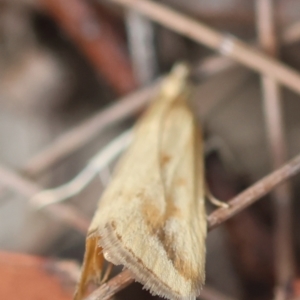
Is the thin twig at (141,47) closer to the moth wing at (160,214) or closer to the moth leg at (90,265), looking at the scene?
the moth wing at (160,214)

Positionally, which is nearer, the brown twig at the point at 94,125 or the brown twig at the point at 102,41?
the brown twig at the point at 94,125

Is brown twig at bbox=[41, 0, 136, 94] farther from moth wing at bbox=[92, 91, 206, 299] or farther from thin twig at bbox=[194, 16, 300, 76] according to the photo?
moth wing at bbox=[92, 91, 206, 299]

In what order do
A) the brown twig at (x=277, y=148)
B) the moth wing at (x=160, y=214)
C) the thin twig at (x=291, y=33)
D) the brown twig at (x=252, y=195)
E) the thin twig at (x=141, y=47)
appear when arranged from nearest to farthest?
the moth wing at (x=160, y=214)
the brown twig at (x=252, y=195)
the brown twig at (x=277, y=148)
the thin twig at (x=291, y=33)
the thin twig at (x=141, y=47)

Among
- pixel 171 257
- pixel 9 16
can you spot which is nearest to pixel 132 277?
pixel 171 257

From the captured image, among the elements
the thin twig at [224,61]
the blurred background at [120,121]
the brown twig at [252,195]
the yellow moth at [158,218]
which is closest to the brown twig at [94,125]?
the blurred background at [120,121]

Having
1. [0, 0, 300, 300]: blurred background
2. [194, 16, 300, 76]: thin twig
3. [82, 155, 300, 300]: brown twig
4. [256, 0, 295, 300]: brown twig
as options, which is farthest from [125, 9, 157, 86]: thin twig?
[82, 155, 300, 300]: brown twig

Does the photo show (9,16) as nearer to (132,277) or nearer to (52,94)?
(52,94)

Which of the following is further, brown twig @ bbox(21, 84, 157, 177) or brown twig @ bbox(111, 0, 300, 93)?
brown twig @ bbox(21, 84, 157, 177)
